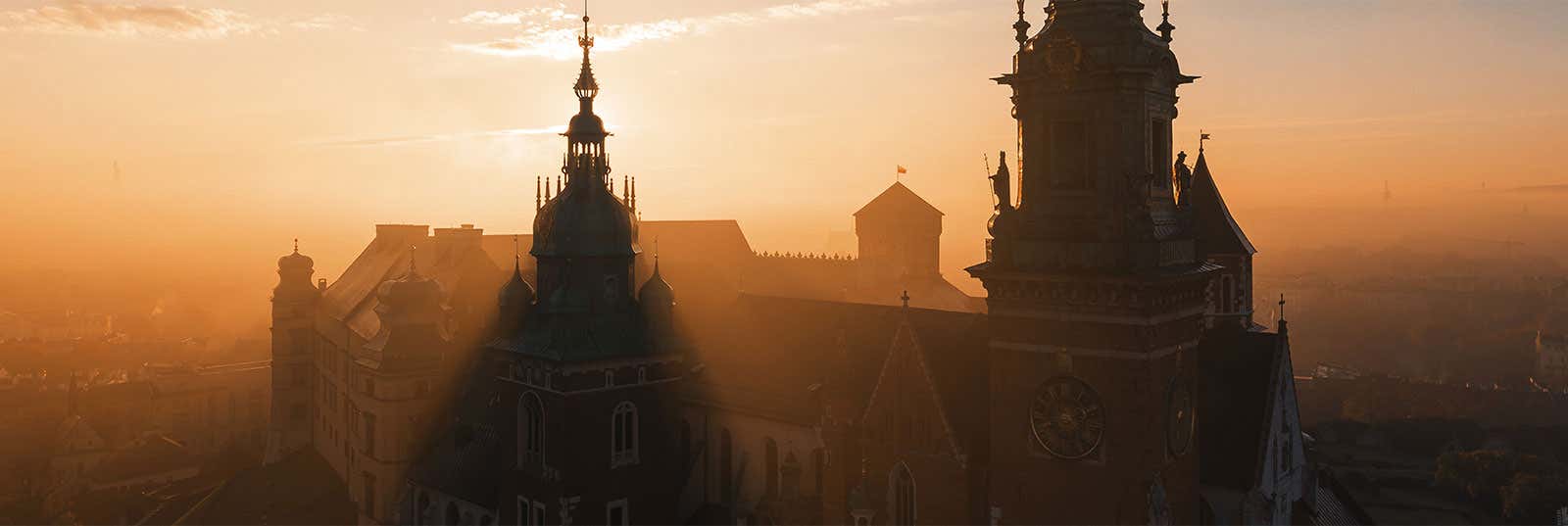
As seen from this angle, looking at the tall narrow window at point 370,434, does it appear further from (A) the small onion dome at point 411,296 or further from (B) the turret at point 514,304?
(B) the turret at point 514,304

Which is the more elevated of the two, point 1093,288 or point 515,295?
point 1093,288

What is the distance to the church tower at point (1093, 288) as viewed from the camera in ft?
96.2

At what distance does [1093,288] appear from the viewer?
29.6 m

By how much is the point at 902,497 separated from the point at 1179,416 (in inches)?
345

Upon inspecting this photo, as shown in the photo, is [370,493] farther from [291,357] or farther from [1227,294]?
[1227,294]

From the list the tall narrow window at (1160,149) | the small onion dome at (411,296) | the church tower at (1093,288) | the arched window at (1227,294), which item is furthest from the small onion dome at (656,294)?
the arched window at (1227,294)

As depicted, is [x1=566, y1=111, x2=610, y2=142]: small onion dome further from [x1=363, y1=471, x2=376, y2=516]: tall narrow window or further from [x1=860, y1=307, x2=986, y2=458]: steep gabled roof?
[x1=363, y1=471, x2=376, y2=516]: tall narrow window

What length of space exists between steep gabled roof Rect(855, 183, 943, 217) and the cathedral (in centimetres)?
3779

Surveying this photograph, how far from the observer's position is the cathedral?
1177 inches

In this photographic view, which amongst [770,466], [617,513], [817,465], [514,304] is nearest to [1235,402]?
[817,465]

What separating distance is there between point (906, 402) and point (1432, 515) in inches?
2786

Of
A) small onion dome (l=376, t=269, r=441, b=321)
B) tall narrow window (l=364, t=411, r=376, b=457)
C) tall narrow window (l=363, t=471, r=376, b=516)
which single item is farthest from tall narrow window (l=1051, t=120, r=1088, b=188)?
tall narrow window (l=363, t=471, r=376, b=516)

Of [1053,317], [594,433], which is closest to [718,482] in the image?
[594,433]

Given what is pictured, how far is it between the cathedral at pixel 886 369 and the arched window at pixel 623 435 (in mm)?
183
